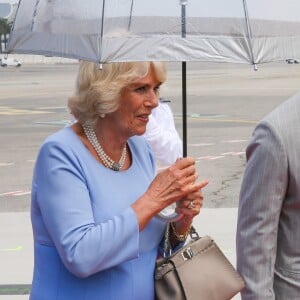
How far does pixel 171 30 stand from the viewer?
2973mm

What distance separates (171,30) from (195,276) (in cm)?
78

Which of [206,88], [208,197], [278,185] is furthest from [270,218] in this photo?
[206,88]

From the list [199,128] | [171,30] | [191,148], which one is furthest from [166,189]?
[199,128]

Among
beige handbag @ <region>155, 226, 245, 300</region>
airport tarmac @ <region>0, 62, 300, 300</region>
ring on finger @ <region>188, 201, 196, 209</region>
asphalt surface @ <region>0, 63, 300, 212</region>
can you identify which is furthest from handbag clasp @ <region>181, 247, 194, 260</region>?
airport tarmac @ <region>0, 62, 300, 300</region>

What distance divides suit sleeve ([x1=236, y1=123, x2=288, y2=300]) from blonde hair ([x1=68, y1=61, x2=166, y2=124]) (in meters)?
0.43

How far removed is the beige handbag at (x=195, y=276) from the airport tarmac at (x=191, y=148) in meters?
1.74

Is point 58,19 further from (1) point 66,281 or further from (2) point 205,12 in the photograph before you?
(1) point 66,281

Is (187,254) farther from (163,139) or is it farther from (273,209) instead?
(163,139)

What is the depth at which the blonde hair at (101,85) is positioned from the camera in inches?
107

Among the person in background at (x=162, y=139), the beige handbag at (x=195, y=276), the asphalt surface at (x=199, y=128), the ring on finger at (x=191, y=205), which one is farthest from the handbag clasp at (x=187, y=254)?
the person in background at (x=162, y=139)

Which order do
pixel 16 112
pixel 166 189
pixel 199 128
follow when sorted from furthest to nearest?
pixel 16 112 < pixel 199 128 < pixel 166 189

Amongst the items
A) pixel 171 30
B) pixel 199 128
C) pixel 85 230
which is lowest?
pixel 199 128

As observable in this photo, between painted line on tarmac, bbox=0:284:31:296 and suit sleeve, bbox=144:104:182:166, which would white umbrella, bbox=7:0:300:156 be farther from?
painted line on tarmac, bbox=0:284:31:296

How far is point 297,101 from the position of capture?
2.57 meters
